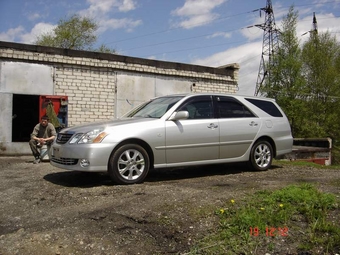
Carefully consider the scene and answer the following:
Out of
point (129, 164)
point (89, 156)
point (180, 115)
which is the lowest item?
point (129, 164)

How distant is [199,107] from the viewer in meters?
6.51

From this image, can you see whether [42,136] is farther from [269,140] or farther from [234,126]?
[269,140]

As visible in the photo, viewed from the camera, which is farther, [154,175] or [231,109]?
[231,109]

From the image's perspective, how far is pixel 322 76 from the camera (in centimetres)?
2772

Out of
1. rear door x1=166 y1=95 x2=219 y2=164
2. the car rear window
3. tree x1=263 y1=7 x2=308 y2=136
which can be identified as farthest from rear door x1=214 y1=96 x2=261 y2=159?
tree x1=263 y1=7 x2=308 y2=136

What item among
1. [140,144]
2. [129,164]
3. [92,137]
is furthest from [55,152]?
[140,144]

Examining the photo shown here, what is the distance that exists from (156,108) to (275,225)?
344 cm

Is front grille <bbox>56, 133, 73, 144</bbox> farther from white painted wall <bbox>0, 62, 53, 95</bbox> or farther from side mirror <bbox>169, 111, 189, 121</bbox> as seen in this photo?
white painted wall <bbox>0, 62, 53, 95</bbox>

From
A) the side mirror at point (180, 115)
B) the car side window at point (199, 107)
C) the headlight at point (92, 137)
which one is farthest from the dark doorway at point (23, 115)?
the side mirror at point (180, 115)

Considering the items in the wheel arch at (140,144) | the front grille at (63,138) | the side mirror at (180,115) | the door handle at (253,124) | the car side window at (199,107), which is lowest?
the wheel arch at (140,144)

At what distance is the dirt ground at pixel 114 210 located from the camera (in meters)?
3.29

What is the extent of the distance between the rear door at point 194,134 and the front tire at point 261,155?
3.23 feet

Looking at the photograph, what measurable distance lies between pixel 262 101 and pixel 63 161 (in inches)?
171

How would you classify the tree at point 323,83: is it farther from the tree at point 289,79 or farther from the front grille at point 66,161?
the front grille at point 66,161
